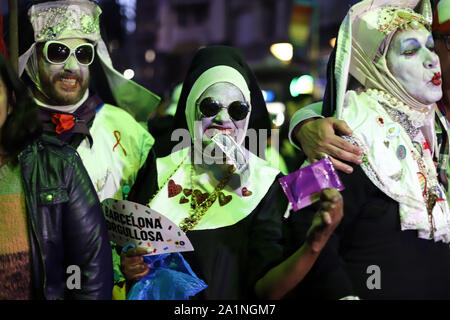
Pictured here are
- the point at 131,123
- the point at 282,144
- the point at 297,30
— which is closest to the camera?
the point at 131,123

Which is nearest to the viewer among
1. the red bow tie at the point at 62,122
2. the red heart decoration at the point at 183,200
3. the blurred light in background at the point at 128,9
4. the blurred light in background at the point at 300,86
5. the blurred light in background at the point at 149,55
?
the red heart decoration at the point at 183,200

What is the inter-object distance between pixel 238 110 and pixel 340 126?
1.99ft

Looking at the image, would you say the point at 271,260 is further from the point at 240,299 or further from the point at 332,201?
the point at 332,201

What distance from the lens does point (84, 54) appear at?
4.00 m

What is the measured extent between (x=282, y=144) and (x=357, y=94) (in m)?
2.68

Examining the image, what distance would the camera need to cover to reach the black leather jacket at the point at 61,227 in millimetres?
2812

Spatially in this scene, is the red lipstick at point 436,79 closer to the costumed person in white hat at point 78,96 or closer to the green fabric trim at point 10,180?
the costumed person in white hat at point 78,96

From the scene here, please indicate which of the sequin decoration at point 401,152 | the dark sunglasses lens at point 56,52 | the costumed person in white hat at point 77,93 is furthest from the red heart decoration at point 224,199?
the dark sunglasses lens at point 56,52

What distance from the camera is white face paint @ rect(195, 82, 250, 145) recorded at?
11.6 ft

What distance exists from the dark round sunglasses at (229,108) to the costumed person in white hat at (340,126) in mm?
317

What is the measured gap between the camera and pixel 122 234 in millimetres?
3332

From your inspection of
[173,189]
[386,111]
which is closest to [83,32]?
[173,189]

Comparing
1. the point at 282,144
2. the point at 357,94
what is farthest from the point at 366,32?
the point at 282,144

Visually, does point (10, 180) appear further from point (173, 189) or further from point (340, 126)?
point (340, 126)
